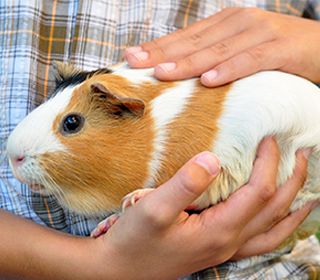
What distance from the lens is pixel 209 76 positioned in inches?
45.1

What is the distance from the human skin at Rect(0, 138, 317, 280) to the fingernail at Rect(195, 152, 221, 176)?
70 millimetres

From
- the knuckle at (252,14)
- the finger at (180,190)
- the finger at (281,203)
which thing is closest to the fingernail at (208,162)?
the finger at (180,190)

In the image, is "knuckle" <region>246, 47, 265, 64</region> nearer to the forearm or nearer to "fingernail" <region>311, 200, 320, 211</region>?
"fingernail" <region>311, 200, 320, 211</region>

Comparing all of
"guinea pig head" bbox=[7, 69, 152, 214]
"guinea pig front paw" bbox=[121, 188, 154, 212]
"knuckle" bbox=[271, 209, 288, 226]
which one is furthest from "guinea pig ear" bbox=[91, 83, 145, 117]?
"knuckle" bbox=[271, 209, 288, 226]

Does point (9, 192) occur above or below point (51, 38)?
below

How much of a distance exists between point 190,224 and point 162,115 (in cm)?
20

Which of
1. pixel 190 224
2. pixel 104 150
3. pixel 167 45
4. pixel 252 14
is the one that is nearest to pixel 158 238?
pixel 190 224

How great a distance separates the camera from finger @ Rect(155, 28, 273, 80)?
115 centimetres

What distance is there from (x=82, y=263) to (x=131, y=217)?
16cm

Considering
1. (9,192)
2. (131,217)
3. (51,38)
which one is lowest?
(9,192)

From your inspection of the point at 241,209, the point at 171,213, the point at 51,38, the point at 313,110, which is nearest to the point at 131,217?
the point at 171,213

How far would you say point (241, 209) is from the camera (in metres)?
1.14

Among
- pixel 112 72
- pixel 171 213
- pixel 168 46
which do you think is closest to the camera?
pixel 171 213

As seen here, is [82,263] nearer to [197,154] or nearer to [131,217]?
[131,217]
